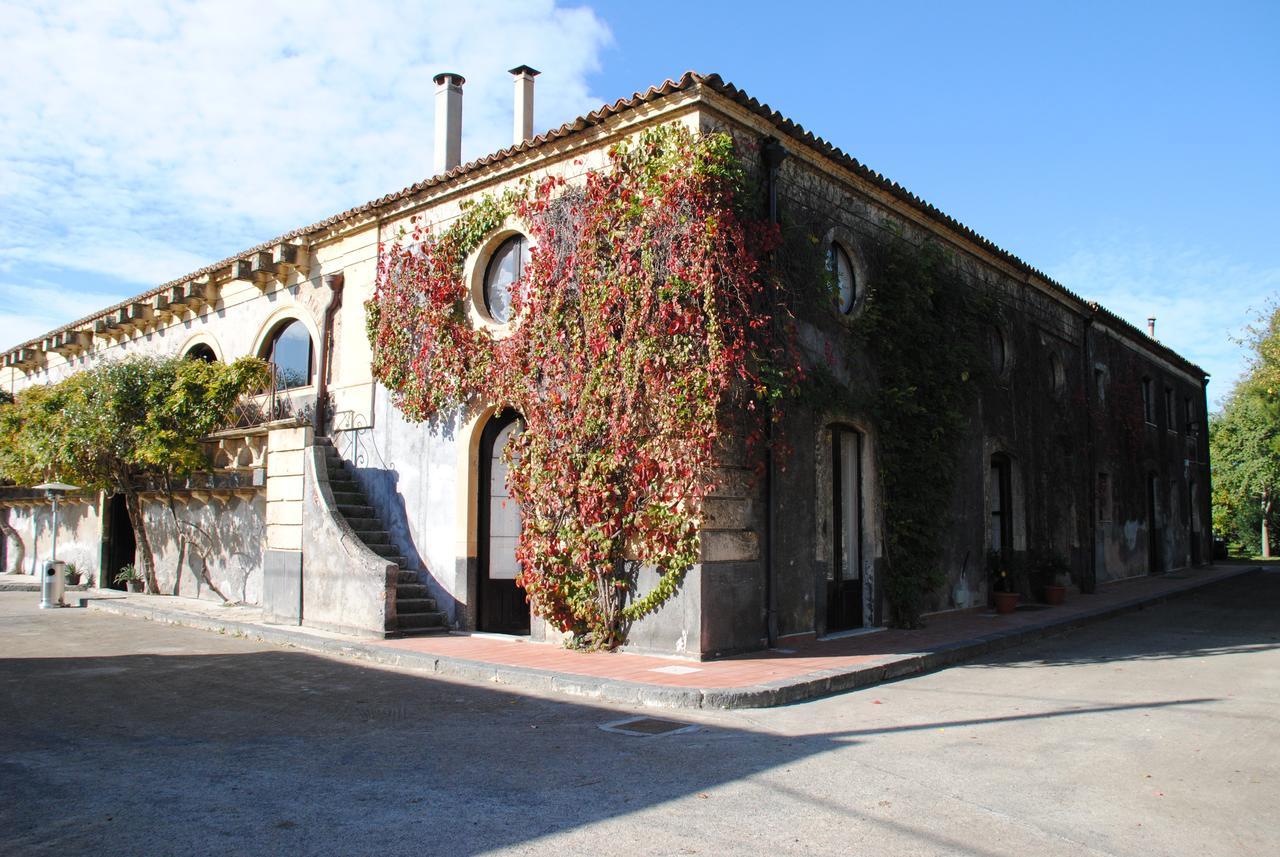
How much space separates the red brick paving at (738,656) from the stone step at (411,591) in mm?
818

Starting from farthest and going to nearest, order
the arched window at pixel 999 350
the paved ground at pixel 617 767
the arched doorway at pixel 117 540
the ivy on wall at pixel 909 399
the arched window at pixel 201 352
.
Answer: the arched doorway at pixel 117 540, the arched window at pixel 201 352, the arched window at pixel 999 350, the ivy on wall at pixel 909 399, the paved ground at pixel 617 767

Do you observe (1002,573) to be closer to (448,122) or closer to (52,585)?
(448,122)

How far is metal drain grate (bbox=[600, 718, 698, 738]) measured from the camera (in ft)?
21.5

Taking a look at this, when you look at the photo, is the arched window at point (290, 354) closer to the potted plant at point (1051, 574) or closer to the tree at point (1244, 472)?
the potted plant at point (1051, 574)

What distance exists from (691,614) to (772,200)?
4.66 meters

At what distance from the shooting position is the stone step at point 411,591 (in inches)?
457

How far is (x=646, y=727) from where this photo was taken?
22.2ft

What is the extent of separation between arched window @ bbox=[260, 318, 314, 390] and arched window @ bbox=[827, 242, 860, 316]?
8363 mm

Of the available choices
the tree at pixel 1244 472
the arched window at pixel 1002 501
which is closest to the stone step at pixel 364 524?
the arched window at pixel 1002 501

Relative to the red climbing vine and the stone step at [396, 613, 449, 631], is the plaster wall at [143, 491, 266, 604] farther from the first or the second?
the red climbing vine

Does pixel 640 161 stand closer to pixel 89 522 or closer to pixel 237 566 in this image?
pixel 237 566

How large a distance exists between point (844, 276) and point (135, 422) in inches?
462

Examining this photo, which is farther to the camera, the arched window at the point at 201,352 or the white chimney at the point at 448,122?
the arched window at the point at 201,352

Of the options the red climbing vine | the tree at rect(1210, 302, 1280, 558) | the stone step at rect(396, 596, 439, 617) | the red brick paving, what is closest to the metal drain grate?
the red brick paving
